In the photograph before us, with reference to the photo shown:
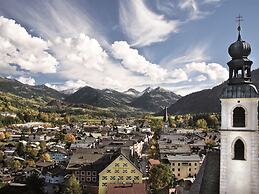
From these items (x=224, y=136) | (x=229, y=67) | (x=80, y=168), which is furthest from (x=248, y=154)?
(x=80, y=168)

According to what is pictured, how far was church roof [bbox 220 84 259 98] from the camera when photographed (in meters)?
21.4

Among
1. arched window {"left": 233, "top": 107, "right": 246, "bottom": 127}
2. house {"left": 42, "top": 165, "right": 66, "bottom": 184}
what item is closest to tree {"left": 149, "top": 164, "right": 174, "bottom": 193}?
house {"left": 42, "top": 165, "right": 66, "bottom": 184}

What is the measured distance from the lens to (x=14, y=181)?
69625mm

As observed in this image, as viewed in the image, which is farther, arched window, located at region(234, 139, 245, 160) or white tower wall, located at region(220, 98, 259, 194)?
arched window, located at region(234, 139, 245, 160)

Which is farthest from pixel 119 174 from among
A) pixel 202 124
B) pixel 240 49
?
pixel 202 124

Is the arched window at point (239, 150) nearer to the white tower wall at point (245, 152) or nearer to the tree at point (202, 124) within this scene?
the white tower wall at point (245, 152)

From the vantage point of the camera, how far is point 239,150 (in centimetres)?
2162

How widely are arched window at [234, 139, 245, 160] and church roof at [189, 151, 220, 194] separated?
5.88 ft

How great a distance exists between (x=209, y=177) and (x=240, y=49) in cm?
924

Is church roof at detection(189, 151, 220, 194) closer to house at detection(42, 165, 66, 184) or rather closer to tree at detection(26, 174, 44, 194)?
tree at detection(26, 174, 44, 194)

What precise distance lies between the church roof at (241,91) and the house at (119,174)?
3718cm

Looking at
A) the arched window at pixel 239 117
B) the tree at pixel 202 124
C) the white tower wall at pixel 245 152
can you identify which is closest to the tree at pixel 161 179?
the white tower wall at pixel 245 152

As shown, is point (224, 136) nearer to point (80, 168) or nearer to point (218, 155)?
point (218, 155)

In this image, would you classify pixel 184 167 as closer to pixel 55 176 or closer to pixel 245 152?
pixel 55 176
